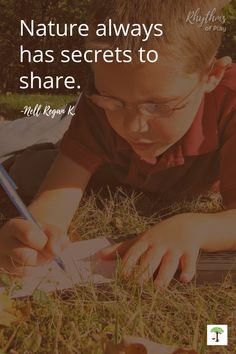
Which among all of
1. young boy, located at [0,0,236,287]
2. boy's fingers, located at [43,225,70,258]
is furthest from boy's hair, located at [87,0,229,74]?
boy's fingers, located at [43,225,70,258]

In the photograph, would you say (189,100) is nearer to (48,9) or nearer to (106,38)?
(106,38)

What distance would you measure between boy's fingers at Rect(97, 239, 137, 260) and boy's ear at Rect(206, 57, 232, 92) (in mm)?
391

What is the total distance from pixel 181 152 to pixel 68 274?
1.30 ft

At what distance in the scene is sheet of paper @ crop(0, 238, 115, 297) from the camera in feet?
4.55

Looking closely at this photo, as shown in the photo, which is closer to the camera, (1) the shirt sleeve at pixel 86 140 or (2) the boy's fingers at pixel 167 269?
(2) the boy's fingers at pixel 167 269

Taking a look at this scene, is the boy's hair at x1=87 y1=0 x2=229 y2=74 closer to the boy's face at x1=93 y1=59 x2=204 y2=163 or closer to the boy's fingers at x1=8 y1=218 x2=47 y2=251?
the boy's face at x1=93 y1=59 x2=204 y2=163

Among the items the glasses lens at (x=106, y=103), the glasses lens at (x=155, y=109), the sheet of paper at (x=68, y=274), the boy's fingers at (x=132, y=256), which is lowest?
the sheet of paper at (x=68, y=274)

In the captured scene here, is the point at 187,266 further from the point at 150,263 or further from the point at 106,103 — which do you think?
the point at 106,103

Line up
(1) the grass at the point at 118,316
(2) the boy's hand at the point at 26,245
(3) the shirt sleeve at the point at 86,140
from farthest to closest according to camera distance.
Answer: (3) the shirt sleeve at the point at 86,140 → (2) the boy's hand at the point at 26,245 → (1) the grass at the point at 118,316

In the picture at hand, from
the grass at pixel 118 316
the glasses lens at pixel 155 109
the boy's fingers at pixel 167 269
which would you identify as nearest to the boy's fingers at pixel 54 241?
the grass at pixel 118 316

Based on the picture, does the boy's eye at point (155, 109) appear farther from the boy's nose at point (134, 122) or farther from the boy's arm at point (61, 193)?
the boy's arm at point (61, 193)

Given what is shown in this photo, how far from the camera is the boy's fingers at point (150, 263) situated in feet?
4.49

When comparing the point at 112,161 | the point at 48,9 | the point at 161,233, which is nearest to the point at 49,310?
the point at 161,233

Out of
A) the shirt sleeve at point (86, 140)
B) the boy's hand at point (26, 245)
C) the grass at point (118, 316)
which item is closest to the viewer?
the grass at point (118, 316)
